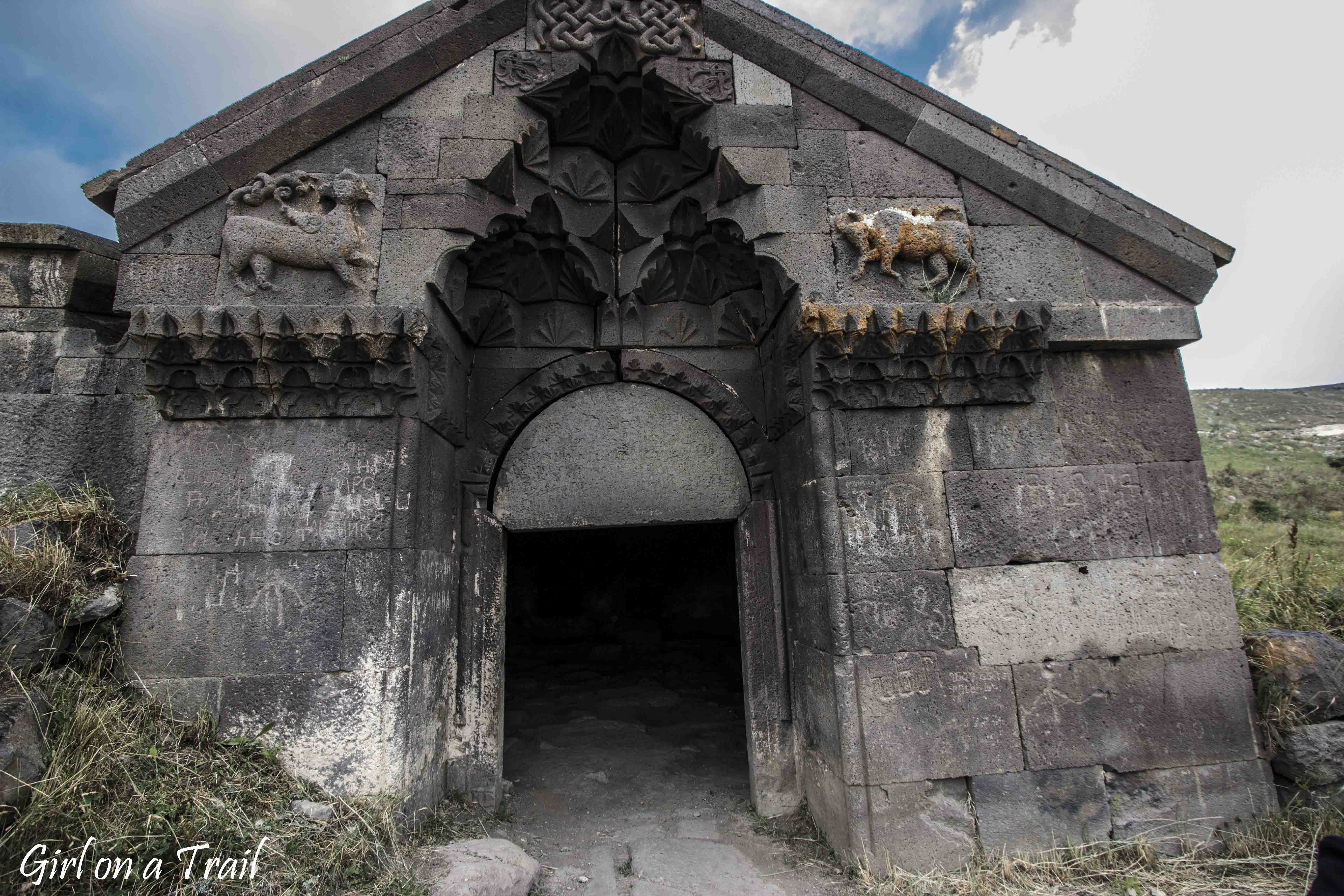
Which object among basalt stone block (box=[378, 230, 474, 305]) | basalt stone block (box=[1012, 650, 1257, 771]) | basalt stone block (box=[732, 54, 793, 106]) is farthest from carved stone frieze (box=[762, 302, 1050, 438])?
basalt stone block (box=[378, 230, 474, 305])

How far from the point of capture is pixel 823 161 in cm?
377

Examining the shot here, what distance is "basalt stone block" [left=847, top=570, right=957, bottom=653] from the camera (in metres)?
3.26

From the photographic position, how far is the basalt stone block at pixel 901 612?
10.7 feet

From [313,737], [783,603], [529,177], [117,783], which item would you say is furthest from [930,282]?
[117,783]

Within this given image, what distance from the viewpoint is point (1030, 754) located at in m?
3.21

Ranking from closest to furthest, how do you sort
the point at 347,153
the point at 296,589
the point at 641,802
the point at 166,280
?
the point at 296,589
the point at 166,280
the point at 347,153
the point at 641,802

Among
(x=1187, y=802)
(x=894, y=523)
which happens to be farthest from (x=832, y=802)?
(x=1187, y=802)

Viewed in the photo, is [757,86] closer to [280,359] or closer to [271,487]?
[280,359]

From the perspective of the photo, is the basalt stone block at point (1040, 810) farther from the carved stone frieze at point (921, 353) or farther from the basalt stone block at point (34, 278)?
the basalt stone block at point (34, 278)

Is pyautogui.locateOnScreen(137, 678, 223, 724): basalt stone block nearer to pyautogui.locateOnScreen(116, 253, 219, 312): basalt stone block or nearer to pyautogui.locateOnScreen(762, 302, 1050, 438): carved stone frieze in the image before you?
pyautogui.locateOnScreen(116, 253, 219, 312): basalt stone block

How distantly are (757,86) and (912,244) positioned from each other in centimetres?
131

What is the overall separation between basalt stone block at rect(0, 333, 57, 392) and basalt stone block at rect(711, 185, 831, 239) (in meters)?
3.89

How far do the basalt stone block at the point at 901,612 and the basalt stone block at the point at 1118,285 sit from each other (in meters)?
1.87

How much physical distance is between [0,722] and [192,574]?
797mm
